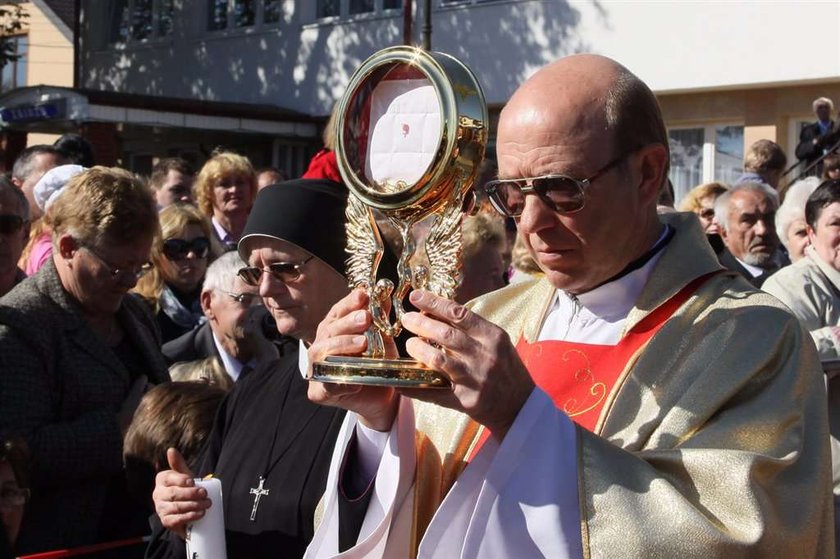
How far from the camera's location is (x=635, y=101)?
8.93ft

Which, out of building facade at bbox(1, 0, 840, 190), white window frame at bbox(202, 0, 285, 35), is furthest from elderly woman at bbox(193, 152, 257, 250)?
white window frame at bbox(202, 0, 285, 35)

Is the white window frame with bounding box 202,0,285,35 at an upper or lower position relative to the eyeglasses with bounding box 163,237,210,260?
upper

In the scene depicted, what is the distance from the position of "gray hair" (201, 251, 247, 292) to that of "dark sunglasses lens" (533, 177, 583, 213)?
305 centimetres

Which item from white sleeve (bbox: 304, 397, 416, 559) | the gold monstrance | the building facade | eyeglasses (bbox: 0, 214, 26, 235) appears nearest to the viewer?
the gold monstrance

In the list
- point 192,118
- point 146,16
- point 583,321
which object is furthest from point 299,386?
point 146,16

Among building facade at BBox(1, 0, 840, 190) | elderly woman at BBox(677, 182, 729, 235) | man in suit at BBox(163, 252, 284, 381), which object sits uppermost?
building facade at BBox(1, 0, 840, 190)

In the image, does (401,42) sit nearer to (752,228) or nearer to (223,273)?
(752,228)

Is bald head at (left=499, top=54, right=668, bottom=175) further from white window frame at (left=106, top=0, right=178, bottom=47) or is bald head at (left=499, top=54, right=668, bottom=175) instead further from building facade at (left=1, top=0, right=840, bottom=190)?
white window frame at (left=106, top=0, right=178, bottom=47)

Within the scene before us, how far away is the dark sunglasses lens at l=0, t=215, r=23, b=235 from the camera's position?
4.77 metres

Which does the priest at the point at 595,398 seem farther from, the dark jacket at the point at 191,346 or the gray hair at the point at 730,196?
the gray hair at the point at 730,196

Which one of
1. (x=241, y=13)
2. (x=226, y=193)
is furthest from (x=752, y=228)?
(x=241, y=13)

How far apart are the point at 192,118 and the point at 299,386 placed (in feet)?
56.6

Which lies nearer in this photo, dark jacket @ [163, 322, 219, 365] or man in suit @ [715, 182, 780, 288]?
dark jacket @ [163, 322, 219, 365]

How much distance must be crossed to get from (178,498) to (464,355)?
4.54 ft
